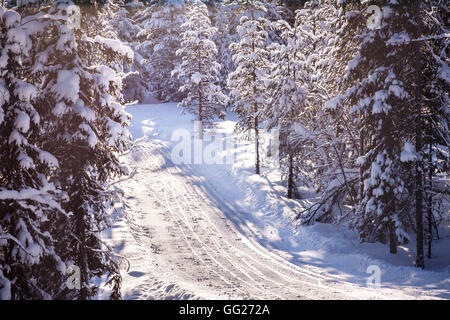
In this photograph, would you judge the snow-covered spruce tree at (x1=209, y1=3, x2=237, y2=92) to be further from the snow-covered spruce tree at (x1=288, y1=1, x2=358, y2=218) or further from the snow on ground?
the snow-covered spruce tree at (x1=288, y1=1, x2=358, y2=218)

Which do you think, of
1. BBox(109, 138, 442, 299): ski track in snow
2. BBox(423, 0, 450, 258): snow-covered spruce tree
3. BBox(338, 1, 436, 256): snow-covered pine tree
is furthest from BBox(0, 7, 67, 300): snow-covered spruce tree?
BBox(423, 0, 450, 258): snow-covered spruce tree

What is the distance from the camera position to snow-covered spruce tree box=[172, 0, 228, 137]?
33.2m

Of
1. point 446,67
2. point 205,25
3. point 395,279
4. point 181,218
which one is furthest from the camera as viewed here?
point 205,25

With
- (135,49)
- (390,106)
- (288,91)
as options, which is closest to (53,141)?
(390,106)

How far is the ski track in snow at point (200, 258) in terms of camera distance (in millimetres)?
11938

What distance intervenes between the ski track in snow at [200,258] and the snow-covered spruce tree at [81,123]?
113cm

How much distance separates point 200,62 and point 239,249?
2253 centimetres

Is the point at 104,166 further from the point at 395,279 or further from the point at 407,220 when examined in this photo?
the point at 407,220

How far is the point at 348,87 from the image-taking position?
15562 millimetres

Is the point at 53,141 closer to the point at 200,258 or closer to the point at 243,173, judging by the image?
the point at 200,258

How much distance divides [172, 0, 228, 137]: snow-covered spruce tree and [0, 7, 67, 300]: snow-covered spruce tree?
86.4ft

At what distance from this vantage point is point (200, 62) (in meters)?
34.2
